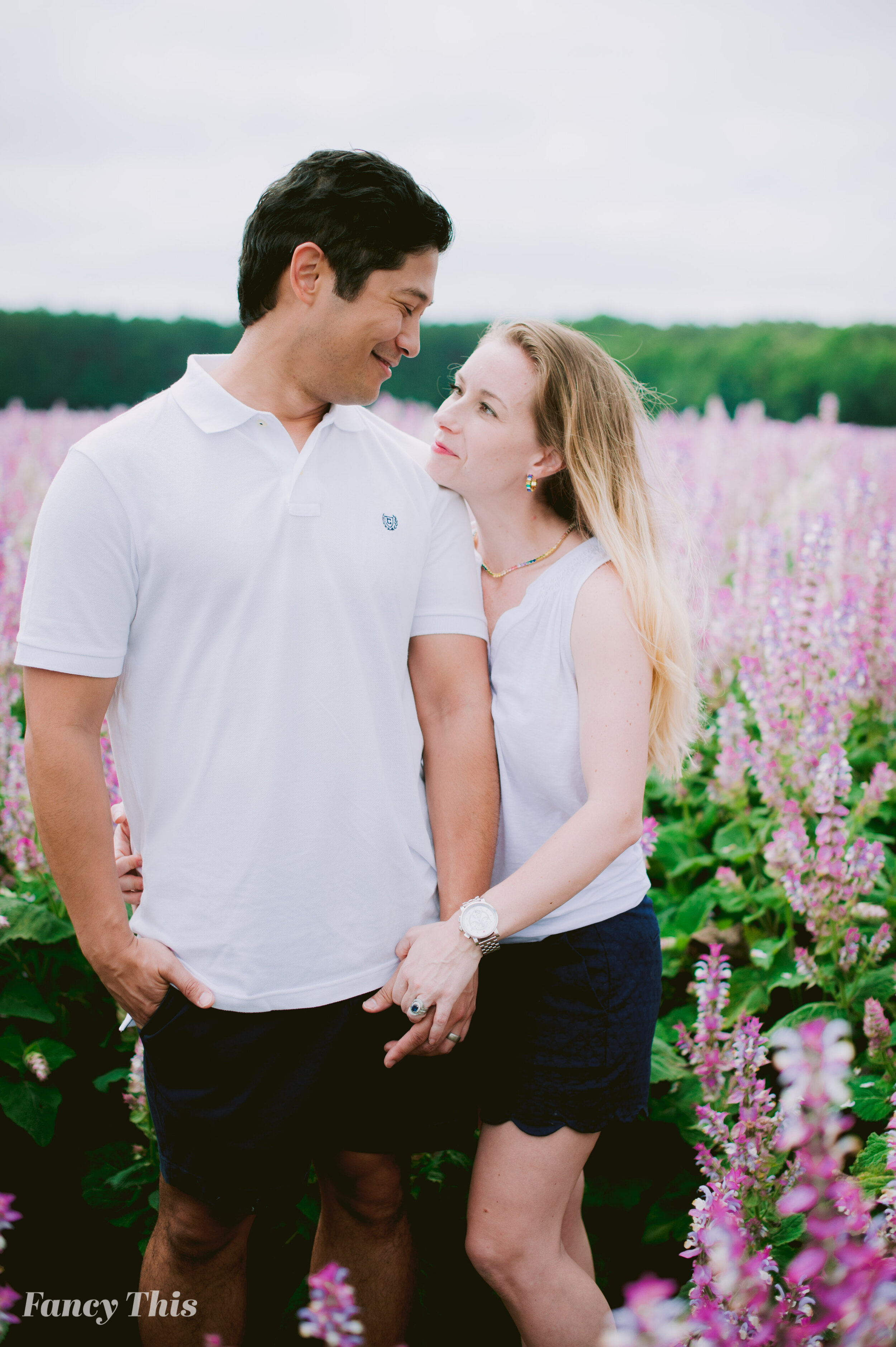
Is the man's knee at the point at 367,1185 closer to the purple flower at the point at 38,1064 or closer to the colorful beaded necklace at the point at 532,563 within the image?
the purple flower at the point at 38,1064

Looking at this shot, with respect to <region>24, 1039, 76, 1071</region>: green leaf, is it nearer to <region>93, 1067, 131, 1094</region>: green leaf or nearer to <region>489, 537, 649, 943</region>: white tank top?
<region>93, 1067, 131, 1094</region>: green leaf

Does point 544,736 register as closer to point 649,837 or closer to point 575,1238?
point 649,837

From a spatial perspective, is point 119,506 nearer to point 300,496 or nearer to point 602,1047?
point 300,496

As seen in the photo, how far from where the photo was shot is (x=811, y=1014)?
8.67 feet

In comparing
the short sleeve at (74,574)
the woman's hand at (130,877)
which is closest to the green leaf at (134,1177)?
the woman's hand at (130,877)

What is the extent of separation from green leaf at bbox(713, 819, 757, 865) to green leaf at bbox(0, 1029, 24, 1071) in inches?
97.0

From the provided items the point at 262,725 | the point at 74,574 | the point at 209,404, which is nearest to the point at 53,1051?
the point at 262,725

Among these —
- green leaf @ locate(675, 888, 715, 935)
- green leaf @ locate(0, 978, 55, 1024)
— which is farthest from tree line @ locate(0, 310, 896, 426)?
green leaf @ locate(0, 978, 55, 1024)

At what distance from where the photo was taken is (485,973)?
7.18 feet

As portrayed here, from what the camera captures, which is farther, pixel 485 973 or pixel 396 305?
pixel 485 973

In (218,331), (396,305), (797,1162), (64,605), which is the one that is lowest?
(797,1162)

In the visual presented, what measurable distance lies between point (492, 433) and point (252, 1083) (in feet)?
5.09

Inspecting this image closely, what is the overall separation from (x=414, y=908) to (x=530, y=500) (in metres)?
1.03

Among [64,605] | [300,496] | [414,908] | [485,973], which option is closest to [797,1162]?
[485,973]
